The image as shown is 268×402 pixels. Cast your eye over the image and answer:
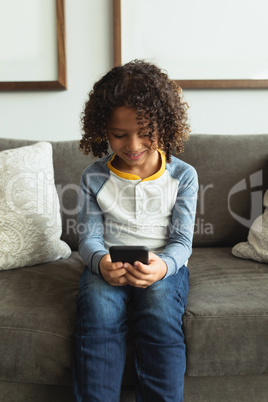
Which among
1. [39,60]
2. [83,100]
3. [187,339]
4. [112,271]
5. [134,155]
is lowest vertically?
[187,339]

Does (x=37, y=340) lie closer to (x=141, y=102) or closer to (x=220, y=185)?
(x=141, y=102)

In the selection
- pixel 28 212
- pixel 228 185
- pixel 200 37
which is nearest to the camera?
pixel 28 212

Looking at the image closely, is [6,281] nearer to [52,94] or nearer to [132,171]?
[132,171]

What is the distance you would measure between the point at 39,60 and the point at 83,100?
0.93 feet

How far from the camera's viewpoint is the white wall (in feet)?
6.19

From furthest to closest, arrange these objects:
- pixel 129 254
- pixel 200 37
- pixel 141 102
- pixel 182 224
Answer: pixel 200 37, pixel 182 224, pixel 141 102, pixel 129 254

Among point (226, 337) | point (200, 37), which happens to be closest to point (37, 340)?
point (226, 337)

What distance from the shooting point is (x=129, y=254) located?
1.01 meters

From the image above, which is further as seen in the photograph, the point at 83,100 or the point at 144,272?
the point at 83,100

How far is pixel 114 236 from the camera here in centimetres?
129

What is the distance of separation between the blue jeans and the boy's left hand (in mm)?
41

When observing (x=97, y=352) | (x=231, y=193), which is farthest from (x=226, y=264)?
(x=97, y=352)

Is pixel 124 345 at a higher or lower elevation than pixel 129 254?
lower

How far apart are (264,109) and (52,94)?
1.07m
